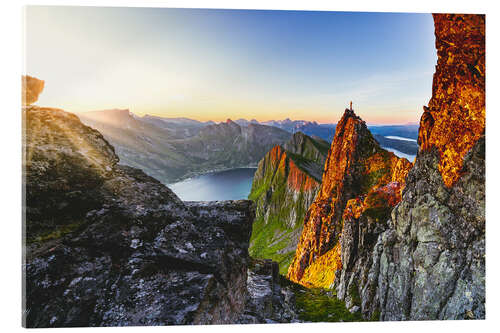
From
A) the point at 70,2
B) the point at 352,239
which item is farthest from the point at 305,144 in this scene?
the point at 70,2

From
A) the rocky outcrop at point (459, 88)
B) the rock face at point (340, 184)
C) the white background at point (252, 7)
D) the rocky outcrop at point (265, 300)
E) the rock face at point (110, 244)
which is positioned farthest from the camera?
the rock face at point (340, 184)

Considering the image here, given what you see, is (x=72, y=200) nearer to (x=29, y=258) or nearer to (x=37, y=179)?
(x=37, y=179)

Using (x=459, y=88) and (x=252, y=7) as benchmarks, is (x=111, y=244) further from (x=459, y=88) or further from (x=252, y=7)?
(x=459, y=88)

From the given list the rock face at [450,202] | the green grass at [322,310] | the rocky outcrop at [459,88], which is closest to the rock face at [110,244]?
the green grass at [322,310]

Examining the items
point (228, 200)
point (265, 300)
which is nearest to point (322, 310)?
point (265, 300)

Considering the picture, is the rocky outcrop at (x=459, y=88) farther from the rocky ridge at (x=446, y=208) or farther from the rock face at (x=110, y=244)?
the rock face at (x=110, y=244)
